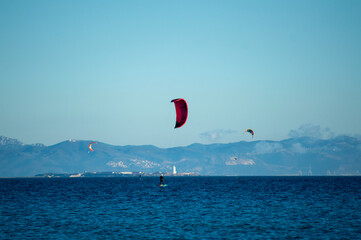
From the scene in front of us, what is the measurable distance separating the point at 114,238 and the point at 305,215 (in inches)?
822

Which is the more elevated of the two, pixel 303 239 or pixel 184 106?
pixel 184 106

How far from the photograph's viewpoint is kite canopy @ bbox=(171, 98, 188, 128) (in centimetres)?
6031

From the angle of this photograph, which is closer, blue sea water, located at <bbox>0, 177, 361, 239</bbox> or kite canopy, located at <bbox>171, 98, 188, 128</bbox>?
blue sea water, located at <bbox>0, 177, 361, 239</bbox>

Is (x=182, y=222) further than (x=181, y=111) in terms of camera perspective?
No

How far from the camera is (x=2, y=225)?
3997 centimetres

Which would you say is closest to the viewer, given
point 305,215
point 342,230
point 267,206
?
point 342,230

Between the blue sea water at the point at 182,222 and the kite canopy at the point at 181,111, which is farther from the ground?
the kite canopy at the point at 181,111

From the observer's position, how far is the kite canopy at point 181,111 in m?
60.3

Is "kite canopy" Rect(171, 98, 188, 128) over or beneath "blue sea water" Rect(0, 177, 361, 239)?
over

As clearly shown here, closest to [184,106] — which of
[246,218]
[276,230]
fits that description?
[246,218]

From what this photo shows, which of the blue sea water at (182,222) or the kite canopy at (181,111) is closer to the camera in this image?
the blue sea water at (182,222)

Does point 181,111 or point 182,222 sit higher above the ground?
point 181,111

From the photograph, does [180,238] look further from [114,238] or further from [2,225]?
[2,225]

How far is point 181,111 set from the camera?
61438mm
